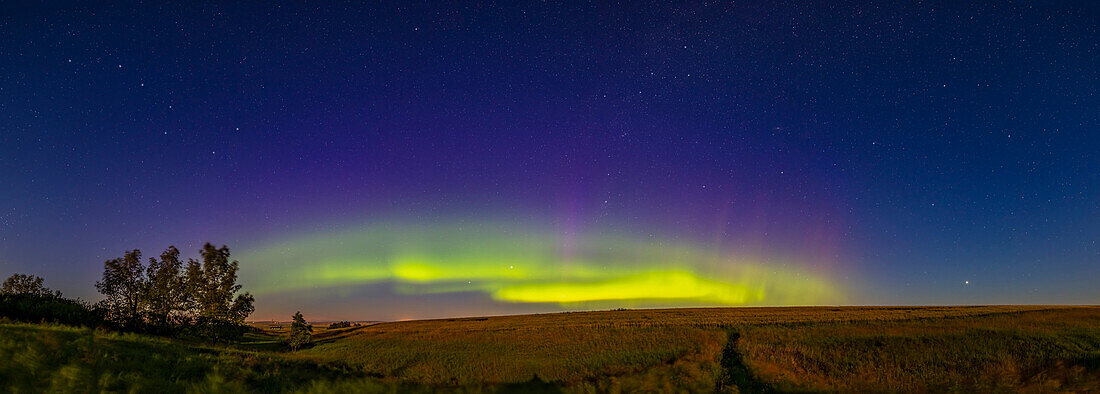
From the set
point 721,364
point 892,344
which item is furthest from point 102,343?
point 892,344

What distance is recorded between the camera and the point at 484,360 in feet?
84.3

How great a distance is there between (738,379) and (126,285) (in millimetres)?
58018

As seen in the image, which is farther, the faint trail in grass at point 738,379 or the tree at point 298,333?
the tree at point 298,333

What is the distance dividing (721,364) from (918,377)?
7.05 m

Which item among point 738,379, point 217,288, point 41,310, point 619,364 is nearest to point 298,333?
point 217,288

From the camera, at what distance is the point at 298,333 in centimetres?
5153

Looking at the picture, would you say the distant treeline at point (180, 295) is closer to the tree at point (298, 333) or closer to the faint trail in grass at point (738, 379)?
the tree at point (298, 333)

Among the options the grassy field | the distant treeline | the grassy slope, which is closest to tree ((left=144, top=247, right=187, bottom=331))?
the distant treeline

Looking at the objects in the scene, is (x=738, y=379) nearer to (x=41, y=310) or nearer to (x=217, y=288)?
(x=41, y=310)

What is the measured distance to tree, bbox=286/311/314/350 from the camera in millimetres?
49763

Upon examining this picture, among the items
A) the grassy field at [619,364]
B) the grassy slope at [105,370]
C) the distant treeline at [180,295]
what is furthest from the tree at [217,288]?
the grassy slope at [105,370]

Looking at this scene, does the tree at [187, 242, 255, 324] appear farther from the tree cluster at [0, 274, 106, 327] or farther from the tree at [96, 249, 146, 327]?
the tree cluster at [0, 274, 106, 327]

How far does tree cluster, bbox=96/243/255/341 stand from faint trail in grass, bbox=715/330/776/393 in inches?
1837

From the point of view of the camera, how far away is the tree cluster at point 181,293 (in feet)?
150
